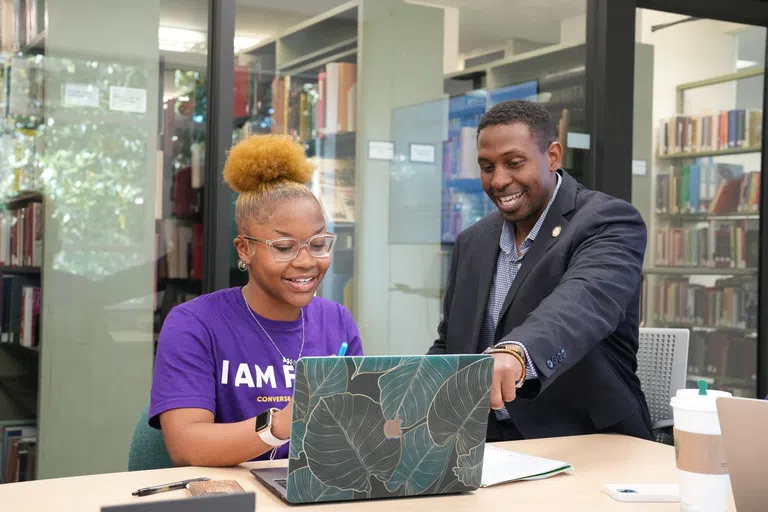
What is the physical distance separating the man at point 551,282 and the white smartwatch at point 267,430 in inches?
25.3

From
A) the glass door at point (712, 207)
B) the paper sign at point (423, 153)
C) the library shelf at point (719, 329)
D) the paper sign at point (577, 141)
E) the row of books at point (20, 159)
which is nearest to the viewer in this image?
the row of books at point (20, 159)

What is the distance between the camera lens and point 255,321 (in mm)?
2035

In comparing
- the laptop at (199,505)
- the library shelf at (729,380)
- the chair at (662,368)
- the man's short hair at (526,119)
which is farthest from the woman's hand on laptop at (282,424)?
the library shelf at (729,380)

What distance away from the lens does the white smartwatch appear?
165 cm

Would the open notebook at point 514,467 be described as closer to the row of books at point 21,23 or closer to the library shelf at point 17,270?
the library shelf at point 17,270

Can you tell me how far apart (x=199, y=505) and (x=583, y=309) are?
4.11 ft

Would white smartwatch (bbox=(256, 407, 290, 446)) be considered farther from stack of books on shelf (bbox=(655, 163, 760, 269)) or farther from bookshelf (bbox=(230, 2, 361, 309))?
stack of books on shelf (bbox=(655, 163, 760, 269))

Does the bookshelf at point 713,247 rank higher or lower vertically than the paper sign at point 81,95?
lower

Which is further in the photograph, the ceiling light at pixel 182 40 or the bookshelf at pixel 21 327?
the ceiling light at pixel 182 40

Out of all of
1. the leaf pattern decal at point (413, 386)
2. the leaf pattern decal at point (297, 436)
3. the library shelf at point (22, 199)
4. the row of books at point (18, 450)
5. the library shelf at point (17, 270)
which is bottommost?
the row of books at point (18, 450)

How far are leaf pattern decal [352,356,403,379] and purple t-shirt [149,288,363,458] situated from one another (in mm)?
515

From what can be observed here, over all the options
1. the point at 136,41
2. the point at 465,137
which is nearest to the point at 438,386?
the point at 136,41

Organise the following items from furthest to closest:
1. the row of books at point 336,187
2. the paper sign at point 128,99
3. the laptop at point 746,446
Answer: the row of books at point 336,187 < the paper sign at point 128,99 < the laptop at point 746,446

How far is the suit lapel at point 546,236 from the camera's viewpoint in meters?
2.45
